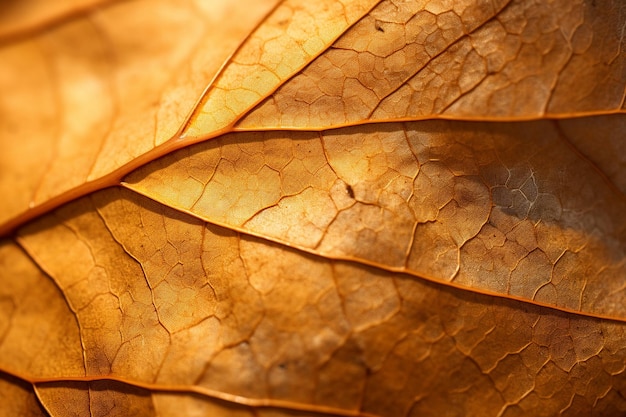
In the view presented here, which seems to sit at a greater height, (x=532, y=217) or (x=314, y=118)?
(x=314, y=118)

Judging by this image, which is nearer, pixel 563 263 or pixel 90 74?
pixel 90 74

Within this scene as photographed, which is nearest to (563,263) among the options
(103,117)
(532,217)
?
(532,217)

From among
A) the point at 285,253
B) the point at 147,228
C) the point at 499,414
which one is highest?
the point at 147,228

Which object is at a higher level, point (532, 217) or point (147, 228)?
point (147, 228)

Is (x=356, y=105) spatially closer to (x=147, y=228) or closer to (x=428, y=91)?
(x=428, y=91)

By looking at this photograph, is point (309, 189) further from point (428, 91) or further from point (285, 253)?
point (428, 91)

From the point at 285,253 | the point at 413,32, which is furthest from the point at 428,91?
the point at 285,253
